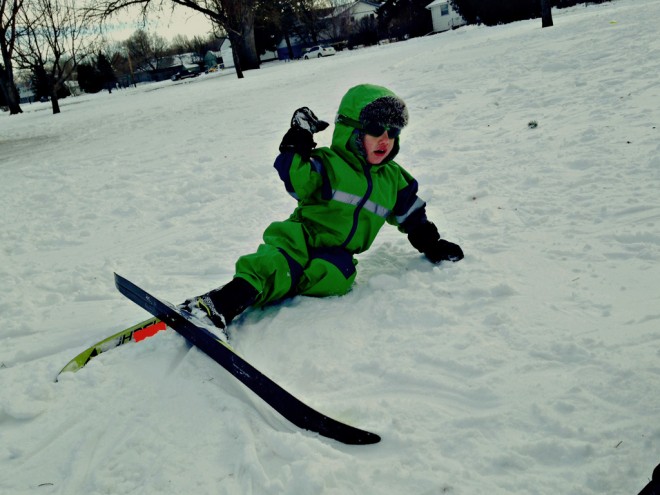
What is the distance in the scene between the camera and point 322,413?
174 centimetres

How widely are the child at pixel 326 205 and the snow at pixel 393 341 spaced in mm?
149

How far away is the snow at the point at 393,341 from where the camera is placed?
5.05 feet

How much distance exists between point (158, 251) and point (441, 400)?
2.54m

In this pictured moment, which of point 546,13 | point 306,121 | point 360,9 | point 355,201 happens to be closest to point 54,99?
point 546,13

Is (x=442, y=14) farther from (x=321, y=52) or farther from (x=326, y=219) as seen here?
(x=326, y=219)

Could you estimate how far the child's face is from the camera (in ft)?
8.27

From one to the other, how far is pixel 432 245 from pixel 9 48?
2609 cm

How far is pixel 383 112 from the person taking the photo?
2473mm

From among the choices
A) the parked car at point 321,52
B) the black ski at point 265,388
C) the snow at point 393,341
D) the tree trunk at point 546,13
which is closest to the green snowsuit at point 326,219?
the snow at point 393,341

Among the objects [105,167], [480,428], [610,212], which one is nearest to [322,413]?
[480,428]

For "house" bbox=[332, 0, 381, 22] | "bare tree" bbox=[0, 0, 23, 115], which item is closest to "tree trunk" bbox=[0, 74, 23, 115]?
"bare tree" bbox=[0, 0, 23, 115]

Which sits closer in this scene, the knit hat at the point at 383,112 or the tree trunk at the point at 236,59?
the knit hat at the point at 383,112

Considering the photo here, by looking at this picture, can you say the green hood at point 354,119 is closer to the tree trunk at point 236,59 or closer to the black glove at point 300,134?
the black glove at point 300,134

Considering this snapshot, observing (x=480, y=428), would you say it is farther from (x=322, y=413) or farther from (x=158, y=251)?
(x=158, y=251)
